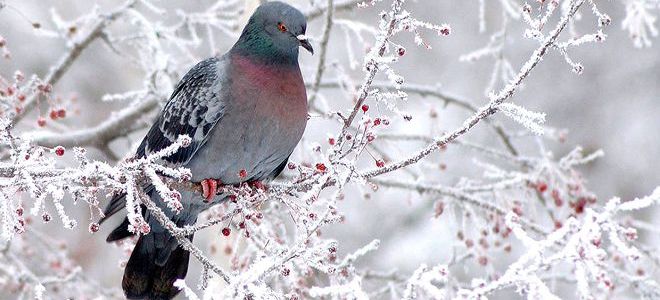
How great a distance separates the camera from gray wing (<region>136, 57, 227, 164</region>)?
4395 millimetres

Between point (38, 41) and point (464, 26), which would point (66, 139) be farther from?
point (464, 26)

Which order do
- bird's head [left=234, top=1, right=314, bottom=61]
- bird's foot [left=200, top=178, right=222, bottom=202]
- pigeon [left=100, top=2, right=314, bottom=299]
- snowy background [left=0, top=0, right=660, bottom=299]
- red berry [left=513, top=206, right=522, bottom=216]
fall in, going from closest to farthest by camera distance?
A: bird's foot [left=200, top=178, right=222, bottom=202], pigeon [left=100, top=2, right=314, bottom=299], bird's head [left=234, top=1, right=314, bottom=61], red berry [left=513, top=206, right=522, bottom=216], snowy background [left=0, top=0, right=660, bottom=299]

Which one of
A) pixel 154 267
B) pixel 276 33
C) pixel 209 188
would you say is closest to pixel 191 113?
pixel 209 188

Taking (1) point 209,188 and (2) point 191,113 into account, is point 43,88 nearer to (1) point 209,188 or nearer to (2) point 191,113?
(2) point 191,113

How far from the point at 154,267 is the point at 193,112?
2.80ft

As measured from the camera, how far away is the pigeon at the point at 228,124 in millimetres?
4305

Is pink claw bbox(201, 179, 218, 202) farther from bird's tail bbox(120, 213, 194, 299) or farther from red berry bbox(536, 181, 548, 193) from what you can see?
red berry bbox(536, 181, 548, 193)

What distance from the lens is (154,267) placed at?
4.61m

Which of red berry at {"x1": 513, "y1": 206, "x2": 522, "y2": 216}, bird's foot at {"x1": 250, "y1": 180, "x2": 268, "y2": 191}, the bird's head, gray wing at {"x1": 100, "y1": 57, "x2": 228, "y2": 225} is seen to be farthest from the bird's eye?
red berry at {"x1": 513, "y1": 206, "x2": 522, "y2": 216}

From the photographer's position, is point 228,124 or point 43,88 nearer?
point 43,88

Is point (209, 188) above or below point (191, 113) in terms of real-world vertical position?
below

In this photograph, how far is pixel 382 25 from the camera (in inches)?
113

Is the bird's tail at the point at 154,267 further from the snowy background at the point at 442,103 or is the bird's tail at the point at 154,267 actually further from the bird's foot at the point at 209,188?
the snowy background at the point at 442,103

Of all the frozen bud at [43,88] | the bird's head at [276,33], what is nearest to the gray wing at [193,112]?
the bird's head at [276,33]
